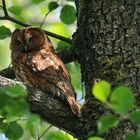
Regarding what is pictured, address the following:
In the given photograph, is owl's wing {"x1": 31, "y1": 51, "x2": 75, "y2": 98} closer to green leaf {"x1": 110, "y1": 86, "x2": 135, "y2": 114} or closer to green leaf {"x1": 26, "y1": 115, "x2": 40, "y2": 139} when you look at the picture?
green leaf {"x1": 26, "y1": 115, "x2": 40, "y2": 139}

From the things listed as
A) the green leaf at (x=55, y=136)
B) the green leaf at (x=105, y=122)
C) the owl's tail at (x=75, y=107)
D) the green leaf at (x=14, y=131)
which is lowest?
the owl's tail at (x=75, y=107)

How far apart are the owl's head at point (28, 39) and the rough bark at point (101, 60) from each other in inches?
43.4

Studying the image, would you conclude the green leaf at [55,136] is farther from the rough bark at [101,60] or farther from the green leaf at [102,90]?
the rough bark at [101,60]

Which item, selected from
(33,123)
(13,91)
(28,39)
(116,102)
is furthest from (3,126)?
(28,39)

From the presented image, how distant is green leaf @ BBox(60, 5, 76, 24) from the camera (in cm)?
338

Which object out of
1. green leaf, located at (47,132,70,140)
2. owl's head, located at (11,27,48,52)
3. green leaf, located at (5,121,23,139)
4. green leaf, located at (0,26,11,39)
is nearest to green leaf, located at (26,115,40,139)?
green leaf, located at (47,132,70,140)

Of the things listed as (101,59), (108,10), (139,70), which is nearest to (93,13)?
(108,10)

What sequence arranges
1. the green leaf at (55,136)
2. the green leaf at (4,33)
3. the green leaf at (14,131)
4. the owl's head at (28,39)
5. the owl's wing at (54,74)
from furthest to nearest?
the owl's head at (28,39) → the green leaf at (4,33) → the owl's wing at (54,74) → the green leaf at (14,131) → the green leaf at (55,136)

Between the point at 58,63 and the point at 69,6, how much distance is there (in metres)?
0.38

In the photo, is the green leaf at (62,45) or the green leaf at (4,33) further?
the green leaf at (62,45)

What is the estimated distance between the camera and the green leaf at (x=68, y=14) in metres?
3.38

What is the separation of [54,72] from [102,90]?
1913 mm

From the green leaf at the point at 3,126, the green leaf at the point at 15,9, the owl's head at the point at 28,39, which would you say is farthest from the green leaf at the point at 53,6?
the green leaf at the point at 3,126

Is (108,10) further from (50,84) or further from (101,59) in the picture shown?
(50,84)
